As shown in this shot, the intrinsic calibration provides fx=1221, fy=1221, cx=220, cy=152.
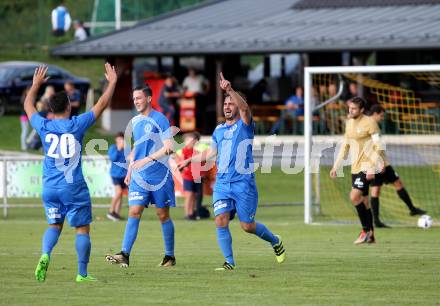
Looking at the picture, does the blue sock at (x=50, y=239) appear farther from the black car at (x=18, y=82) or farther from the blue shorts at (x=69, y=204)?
the black car at (x=18, y=82)

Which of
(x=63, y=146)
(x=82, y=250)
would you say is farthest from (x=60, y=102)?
(x=82, y=250)

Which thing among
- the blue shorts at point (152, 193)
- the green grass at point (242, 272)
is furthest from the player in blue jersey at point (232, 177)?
the blue shorts at point (152, 193)

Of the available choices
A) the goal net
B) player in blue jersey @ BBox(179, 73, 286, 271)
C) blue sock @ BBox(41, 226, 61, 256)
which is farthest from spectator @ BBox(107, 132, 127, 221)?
blue sock @ BBox(41, 226, 61, 256)

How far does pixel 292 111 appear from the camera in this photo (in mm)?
34406

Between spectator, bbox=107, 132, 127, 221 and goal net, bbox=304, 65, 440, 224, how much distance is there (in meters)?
3.49

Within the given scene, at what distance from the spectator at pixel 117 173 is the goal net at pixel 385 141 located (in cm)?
349

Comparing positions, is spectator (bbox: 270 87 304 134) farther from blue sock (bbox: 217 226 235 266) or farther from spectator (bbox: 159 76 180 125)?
blue sock (bbox: 217 226 235 266)

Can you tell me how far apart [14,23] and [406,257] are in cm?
3853

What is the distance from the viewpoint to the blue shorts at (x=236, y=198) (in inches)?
539

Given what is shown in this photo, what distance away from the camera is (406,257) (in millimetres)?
15055

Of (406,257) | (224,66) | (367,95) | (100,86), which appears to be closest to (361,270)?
(406,257)

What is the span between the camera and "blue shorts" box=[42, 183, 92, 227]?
40.4 feet

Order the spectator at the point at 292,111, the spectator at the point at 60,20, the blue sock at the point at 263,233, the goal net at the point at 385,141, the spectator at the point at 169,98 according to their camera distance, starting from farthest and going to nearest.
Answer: the spectator at the point at 60,20 → the spectator at the point at 169,98 → the spectator at the point at 292,111 → the goal net at the point at 385,141 → the blue sock at the point at 263,233

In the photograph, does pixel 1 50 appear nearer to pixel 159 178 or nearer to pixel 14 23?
pixel 14 23
